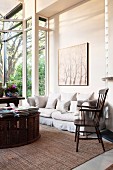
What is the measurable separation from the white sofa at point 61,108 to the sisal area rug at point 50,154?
596 millimetres

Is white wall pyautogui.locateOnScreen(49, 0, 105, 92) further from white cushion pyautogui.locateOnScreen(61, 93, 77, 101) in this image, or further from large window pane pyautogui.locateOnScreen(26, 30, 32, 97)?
large window pane pyautogui.locateOnScreen(26, 30, 32, 97)

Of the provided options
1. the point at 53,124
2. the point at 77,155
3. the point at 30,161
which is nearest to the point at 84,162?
the point at 77,155

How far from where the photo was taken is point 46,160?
104 inches

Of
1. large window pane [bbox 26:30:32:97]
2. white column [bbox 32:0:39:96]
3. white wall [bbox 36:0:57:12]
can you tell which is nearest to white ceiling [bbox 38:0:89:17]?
white wall [bbox 36:0:57:12]

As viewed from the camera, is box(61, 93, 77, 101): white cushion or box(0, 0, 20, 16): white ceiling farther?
box(0, 0, 20, 16): white ceiling

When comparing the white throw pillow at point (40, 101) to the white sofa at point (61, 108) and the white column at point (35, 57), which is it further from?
the white column at point (35, 57)

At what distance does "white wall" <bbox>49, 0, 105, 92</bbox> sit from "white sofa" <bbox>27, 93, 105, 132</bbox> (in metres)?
0.48

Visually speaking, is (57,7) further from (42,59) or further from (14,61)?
(14,61)

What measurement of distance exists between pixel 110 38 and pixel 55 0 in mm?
2392

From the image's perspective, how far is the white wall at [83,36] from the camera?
16.3ft

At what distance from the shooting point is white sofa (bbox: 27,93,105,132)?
432 centimetres

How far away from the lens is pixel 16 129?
328 cm

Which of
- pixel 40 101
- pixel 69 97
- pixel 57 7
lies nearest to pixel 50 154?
pixel 69 97

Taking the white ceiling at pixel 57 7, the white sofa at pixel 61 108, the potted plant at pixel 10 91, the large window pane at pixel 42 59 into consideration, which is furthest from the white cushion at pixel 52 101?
the white ceiling at pixel 57 7
